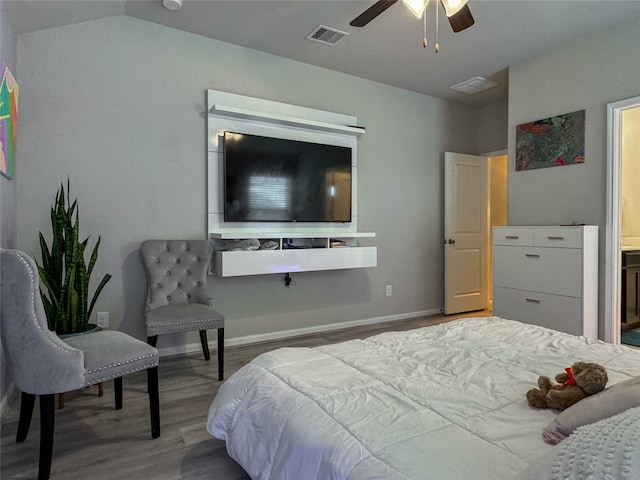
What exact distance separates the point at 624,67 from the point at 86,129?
4.20 metres

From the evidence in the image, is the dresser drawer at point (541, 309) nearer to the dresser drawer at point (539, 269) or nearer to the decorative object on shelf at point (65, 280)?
the dresser drawer at point (539, 269)

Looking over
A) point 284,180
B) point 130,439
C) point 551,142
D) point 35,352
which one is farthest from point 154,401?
point 551,142

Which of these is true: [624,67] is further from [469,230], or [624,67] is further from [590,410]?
[590,410]

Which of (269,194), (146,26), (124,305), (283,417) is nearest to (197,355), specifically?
(124,305)

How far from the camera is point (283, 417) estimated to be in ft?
3.91

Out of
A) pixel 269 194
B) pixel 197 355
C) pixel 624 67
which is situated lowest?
pixel 197 355

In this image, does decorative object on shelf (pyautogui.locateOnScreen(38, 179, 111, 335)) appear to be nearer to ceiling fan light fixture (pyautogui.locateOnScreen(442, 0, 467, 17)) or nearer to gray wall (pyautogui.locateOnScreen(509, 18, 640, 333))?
ceiling fan light fixture (pyautogui.locateOnScreen(442, 0, 467, 17))

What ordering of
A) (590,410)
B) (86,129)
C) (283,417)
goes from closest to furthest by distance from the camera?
(590,410)
(283,417)
(86,129)

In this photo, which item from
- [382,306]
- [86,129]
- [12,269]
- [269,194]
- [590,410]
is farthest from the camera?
[382,306]

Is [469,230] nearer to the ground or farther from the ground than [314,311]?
farther from the ground

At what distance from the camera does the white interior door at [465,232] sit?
4641 mm

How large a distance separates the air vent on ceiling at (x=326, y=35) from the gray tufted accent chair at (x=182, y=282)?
6.31ft

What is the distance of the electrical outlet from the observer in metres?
2.88

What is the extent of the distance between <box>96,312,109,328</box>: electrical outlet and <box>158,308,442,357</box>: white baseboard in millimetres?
459
